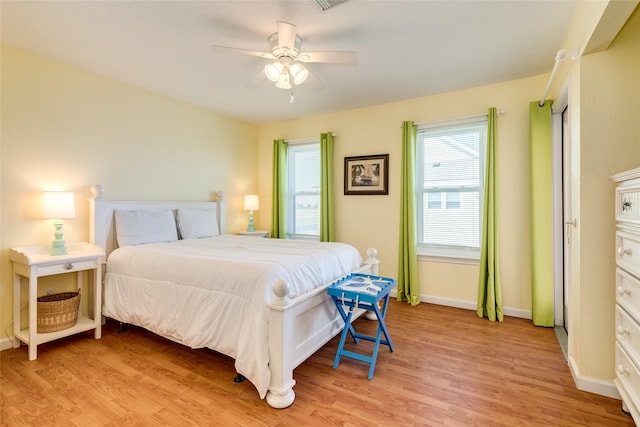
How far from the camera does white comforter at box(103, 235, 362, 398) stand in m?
1.87

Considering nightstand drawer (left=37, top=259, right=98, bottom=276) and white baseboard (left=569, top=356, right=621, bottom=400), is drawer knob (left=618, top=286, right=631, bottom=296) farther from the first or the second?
nightstand drawer (left=37, top=259, right=98, bottom=276)

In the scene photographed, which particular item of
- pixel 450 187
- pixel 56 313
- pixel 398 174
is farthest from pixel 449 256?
pixel 56 313

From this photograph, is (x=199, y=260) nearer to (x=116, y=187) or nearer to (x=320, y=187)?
(x=116, y=187)

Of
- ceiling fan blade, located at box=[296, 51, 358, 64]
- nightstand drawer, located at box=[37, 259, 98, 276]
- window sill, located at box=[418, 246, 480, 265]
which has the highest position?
ceiling fan blade, located at box=[296, 51, 358, 64]

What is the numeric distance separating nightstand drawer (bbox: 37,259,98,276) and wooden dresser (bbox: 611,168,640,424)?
3.64 meters

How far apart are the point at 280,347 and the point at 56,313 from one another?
2031mm

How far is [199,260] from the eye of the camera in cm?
226

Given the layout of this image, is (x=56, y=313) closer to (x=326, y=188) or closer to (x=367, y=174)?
(x=326, y=188)

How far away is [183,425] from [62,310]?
167 cm

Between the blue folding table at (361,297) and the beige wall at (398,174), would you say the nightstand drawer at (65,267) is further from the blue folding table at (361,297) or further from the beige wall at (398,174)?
the beige wall at (398,174)

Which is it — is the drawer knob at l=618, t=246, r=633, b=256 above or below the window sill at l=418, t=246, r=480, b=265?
above

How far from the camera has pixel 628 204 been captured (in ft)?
5.24

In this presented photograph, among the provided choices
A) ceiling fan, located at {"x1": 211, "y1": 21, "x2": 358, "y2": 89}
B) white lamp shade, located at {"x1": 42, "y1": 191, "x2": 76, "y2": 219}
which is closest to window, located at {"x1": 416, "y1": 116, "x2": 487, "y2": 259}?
ceiling fan, located at {"x1": 211, "y1": 21, "x2": 358, "y2": 89}

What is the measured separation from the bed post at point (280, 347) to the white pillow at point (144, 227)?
1.97 metres
